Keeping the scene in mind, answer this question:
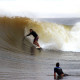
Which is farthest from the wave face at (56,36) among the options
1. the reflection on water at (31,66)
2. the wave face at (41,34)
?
the reflection on water at (31,66)

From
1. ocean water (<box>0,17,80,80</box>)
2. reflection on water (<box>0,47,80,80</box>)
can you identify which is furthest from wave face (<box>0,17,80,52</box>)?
reflection on water (<box>0,47,80,80</box>)

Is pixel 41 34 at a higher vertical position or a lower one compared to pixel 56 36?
higher

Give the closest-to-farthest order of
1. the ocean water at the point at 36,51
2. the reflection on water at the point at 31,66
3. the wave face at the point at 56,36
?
the reflection on water at the point at 31,66
the ocean water at the point at 36,51
the wave face at the point at 56,36

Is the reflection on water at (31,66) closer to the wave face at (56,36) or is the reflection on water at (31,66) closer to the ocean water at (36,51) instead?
the ocean water at (36,51)

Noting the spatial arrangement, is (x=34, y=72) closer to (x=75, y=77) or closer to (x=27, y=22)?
(x=75, y=77)

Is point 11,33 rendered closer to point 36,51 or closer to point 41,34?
point 41,34

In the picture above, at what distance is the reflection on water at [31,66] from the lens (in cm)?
1205

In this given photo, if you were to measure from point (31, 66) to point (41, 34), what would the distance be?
34.8ft

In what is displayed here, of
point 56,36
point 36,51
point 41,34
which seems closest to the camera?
point 36,51

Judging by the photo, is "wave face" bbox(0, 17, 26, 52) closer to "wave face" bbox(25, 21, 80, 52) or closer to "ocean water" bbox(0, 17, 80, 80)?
"ocean water" bbox(0, 17, 80, 80)

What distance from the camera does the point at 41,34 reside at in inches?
974

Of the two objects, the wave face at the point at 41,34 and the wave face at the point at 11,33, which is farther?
the wave face at the point at 41,34

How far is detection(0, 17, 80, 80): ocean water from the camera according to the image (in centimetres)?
1280

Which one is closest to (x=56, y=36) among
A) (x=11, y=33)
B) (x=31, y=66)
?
(x=11, y=33)
